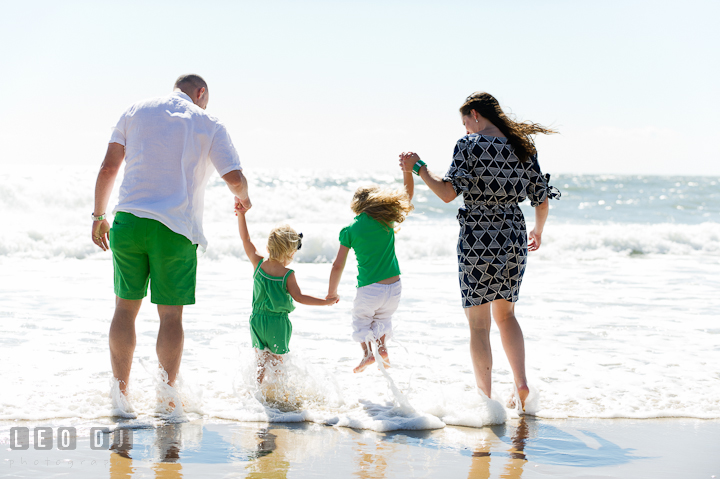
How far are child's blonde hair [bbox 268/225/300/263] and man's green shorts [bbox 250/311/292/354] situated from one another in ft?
1.11

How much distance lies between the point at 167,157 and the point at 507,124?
1.81 meters

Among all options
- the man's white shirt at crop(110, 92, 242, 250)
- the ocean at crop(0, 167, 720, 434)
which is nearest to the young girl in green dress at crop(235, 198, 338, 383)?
the ocean at crop(0, 167, 720, 434)

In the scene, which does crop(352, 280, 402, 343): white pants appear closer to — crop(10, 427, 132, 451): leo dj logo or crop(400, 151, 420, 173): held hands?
crop(400, 151, 420, 173): held hands

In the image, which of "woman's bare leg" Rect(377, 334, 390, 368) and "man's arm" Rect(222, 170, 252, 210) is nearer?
"man's arm" Rect(222, 170, 252, 210)

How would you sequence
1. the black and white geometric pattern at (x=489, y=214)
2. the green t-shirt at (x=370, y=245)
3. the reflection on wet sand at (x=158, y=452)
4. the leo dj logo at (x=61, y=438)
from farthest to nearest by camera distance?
the green t-shirt at (x=370, y=245), the black and white geometric pattern at (x=489, y=214), the leo dj logo at (x=61, y=438), the reflection on wet sand at (x=158, y=452)

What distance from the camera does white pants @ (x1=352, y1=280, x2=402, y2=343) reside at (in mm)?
3639

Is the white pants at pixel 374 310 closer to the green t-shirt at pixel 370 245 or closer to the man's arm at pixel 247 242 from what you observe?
the green t-shirt at pixel 370 245

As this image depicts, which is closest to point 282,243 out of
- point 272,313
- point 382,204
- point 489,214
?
point 272,313

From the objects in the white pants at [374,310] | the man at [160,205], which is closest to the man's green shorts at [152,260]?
the man at [160,205]

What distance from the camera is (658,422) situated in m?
3.39

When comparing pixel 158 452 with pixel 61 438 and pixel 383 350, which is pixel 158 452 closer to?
pixel 61 438

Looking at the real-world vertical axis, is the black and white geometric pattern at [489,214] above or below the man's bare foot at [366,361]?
above

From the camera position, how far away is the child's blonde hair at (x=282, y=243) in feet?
11.3

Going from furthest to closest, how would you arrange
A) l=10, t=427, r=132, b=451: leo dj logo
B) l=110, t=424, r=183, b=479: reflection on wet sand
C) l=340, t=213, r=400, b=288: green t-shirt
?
l=340, t=213, r=400, b=288: green t-shirt < l=10, t=427, r=132, b=451: leo dj logo < l=110, t=424, r=183, b=479: reflection on wet sand
